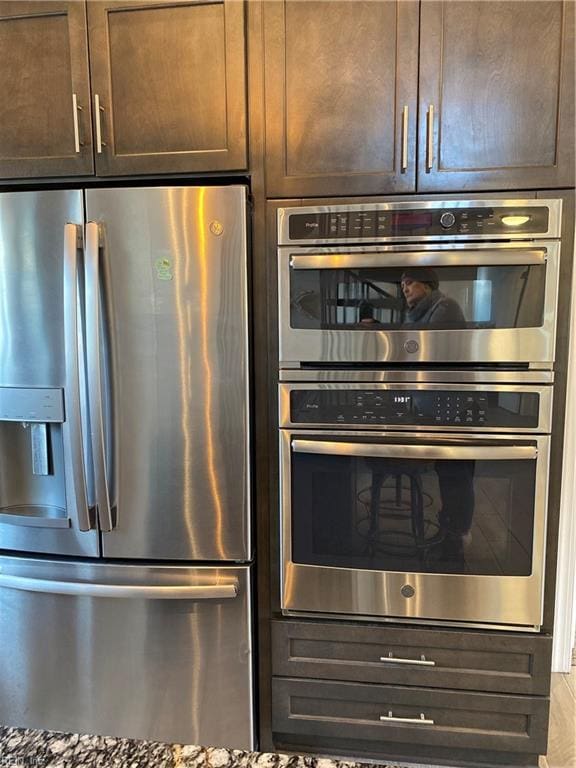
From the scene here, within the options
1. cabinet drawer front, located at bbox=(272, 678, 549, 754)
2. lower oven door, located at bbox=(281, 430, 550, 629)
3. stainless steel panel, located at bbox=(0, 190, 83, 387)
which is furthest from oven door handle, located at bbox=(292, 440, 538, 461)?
stainless steel panel, located at bbox=(0, 190, 83, 387)

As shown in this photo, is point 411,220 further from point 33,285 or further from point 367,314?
point 33,285

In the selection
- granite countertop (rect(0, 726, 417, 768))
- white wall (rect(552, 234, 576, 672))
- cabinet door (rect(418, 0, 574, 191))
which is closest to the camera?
granite countertop (rect(0, 726, 417, 768))

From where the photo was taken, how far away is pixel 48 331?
4.77 feet

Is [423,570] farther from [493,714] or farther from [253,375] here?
[253,375]

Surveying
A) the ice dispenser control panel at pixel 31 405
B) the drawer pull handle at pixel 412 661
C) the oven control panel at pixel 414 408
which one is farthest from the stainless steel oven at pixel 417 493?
the ice dispenser control panel at pixel 31 405

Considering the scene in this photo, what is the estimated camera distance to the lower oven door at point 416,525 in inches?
55.2

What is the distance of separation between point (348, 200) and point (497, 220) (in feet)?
1.34

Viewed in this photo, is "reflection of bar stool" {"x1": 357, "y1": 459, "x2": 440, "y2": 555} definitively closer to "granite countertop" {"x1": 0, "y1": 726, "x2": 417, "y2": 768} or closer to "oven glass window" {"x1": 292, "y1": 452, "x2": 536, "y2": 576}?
"oven glass window" {"x1": 292, "y1": 452, "x2": 536, "y2": 576}

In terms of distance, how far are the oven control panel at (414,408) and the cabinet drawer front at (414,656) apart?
0.62 metres

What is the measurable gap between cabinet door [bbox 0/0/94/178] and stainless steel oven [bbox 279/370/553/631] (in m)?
0.95

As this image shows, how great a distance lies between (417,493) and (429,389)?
0.30 metres

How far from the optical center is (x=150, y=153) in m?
1.46

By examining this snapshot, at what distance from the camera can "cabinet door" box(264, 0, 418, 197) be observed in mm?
1347

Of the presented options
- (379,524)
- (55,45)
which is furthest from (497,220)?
(55,45)
